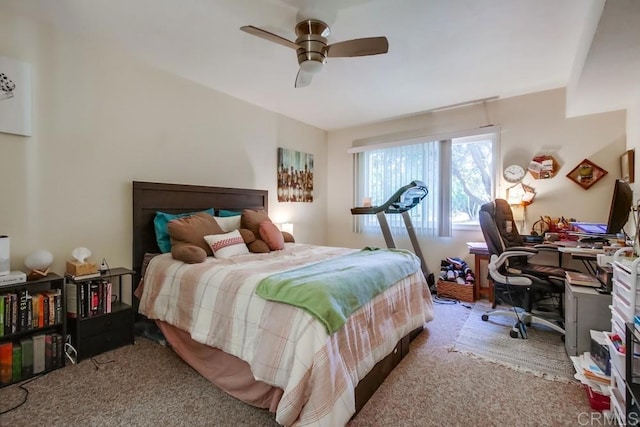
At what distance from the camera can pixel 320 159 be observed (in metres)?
5.18

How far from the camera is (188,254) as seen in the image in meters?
2.31

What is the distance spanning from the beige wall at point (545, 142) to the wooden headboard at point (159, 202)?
2805mm

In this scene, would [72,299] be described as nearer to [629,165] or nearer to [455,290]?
[455,290]

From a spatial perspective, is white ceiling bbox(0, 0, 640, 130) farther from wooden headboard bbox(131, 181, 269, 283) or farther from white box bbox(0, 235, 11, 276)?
white box bbox(0, 235, 11, 276)

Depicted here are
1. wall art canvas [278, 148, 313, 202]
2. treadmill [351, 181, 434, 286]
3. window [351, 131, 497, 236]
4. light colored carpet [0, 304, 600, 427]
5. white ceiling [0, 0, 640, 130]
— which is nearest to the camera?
light colored carpet [0, 304, 600, 427]

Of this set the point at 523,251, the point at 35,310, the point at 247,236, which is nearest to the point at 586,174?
the point at 523,251

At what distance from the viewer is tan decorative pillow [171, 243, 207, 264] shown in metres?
2.30

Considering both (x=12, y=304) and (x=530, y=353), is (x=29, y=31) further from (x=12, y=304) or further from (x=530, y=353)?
(x=530, y=353)

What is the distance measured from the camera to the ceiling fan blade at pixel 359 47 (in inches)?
77.2

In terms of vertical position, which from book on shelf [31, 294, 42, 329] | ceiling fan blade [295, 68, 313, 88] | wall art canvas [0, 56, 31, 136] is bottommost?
book on shelf [31, 294, 42, 329]

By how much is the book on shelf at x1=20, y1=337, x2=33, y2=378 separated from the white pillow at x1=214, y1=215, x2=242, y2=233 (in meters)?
1.63

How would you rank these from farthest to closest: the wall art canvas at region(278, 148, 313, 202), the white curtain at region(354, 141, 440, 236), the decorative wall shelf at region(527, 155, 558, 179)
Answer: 1. the wall art canvas at region(278, 148, 313, 202)
2. the white curtain at region(354, 141, 440, 236)
3. the decorative wall shelf at region(527, 155, 558, 179)

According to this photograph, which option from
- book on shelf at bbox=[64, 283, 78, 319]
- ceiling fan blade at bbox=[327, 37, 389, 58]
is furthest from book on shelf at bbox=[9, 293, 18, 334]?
ceiling fan blade at bbox=[327, 37, 389, 58]

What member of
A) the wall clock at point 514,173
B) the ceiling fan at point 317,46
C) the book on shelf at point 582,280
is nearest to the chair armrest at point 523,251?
the book on shelf at point 582,280
